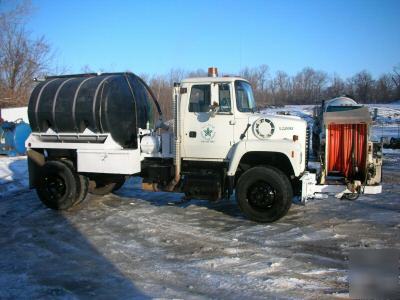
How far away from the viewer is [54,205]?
949cm

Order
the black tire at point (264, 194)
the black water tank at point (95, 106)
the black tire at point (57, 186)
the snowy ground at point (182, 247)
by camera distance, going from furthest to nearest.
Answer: the black tire at point (57, 186) → the black water tank at point (95, 106) → the black tire at point (264, 194) → the snowy ground at point (182, 247)

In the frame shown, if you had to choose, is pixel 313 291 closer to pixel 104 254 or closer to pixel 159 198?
pixel 104 254

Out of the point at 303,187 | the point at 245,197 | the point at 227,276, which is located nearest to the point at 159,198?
the point at 245,197

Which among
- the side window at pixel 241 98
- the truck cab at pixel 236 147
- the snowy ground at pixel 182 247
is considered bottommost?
the snowy ground at pixel 182 247

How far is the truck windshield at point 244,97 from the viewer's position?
8251mm

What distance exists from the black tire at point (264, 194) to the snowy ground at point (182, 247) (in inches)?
9.3

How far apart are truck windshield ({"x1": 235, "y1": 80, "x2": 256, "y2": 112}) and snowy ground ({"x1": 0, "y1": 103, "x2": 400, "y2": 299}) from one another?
2.31 meters

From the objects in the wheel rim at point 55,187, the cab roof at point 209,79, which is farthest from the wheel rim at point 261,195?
the wheel rim at point 55,187

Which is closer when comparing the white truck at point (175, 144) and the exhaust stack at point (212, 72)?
the white truck at point (175, 144)

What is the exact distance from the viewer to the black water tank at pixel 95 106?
8.88m

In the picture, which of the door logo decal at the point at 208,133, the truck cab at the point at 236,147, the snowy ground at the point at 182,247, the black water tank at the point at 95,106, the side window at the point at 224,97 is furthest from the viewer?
the black water tank at the point at 95,106

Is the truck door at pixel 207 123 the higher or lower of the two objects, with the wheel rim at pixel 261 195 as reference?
higher

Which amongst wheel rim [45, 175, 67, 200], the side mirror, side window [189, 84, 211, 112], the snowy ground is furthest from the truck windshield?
wheel rim [45, 175, 67, 200]

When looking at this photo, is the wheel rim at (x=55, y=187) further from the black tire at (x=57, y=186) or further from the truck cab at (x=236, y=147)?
the truck cab at (x=236, y=147)
